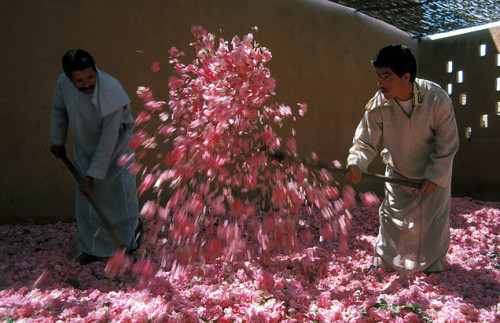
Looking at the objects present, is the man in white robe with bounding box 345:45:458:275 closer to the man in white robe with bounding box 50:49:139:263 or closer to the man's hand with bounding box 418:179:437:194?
the man's hand with bounding box 418:179:437:194

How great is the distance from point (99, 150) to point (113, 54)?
1646 mm

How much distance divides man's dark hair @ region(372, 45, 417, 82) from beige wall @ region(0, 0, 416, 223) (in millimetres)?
2661

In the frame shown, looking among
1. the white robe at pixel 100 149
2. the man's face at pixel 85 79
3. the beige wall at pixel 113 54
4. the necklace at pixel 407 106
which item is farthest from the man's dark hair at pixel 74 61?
the necklace at pixel 407 106

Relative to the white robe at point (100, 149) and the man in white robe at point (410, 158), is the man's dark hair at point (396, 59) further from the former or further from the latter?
the white robe at point (100, 149)

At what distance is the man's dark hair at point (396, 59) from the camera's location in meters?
2.70

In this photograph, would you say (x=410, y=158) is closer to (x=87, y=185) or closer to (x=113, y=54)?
(x=87, y=185)

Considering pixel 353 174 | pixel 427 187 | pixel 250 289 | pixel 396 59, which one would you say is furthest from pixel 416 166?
pixel 250 289

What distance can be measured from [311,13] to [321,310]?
457cm

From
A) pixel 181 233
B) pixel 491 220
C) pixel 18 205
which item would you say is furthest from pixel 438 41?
pixel 18 205

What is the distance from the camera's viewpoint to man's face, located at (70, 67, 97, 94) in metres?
2.95

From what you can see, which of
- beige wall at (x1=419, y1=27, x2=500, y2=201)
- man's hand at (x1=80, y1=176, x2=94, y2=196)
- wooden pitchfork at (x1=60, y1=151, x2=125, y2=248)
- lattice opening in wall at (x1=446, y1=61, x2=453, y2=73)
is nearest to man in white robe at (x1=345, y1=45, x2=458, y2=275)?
wooden pitchfork at (x1=60, y1=151, x2=125, y2=248)

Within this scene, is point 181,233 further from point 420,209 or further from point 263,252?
point 420,209

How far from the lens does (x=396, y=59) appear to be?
8.92ft

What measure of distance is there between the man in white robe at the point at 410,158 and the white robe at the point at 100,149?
1832mm
